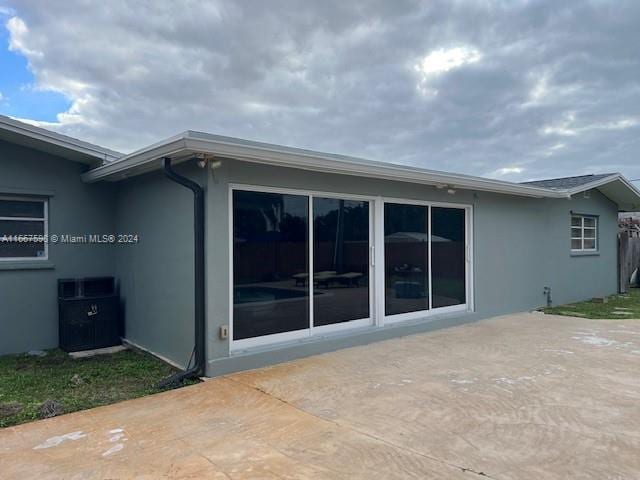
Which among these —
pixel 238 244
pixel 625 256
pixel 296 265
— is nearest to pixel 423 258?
pixel 296 265

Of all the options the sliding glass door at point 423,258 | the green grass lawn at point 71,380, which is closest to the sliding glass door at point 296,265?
the sliding glass door at point 423,258

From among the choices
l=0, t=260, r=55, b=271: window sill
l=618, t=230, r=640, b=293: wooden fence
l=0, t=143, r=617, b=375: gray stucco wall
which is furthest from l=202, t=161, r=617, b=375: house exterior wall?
l=0, t=260, r=55, b=271: window sill

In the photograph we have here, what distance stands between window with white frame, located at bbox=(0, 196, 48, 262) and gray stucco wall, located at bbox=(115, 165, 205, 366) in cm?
101

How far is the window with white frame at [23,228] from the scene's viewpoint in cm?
616

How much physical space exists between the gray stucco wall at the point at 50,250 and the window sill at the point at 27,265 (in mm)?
11

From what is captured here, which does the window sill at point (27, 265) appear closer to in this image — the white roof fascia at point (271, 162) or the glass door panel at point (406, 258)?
the white roof fascia at point (271, 162)

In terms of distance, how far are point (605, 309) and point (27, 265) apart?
36.8ft

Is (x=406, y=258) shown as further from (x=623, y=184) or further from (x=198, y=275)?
(x=623, y=184)

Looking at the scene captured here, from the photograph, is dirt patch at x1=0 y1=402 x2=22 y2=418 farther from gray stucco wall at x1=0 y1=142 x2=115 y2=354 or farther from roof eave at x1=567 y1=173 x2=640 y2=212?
roof eave at x1=567 y1=173 x2=640 y2=212

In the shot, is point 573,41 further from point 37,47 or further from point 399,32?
point 37,47

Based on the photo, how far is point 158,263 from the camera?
5836 mm

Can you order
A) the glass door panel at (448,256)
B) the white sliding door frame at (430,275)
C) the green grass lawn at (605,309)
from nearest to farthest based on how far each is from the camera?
1. the white sliding door frame at (430,275)
2. the glass door panel at (448,256)
3. the green grass lawn at (605,309)

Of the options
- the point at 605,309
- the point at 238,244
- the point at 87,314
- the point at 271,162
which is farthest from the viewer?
the point at 605,309

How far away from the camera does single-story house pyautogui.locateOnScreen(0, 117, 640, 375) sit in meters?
5.01
